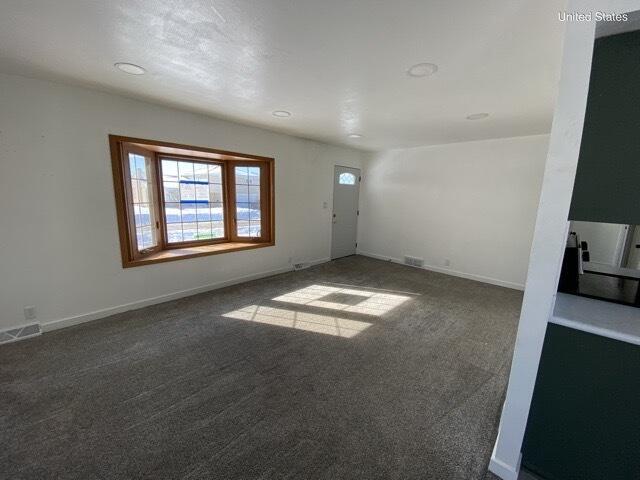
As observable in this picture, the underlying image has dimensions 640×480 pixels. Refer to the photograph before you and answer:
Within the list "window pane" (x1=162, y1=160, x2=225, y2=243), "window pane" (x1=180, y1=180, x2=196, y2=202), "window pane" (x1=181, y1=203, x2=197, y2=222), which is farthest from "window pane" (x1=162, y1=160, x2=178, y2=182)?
"window pane" (x1=181, y1=203, x2=197, y2=222)

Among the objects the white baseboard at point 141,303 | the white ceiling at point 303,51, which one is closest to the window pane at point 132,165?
the white ceiling at point 303,51

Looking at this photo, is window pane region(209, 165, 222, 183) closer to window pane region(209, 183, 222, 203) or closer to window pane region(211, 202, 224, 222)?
window pane region(209, 183, 222, 203)

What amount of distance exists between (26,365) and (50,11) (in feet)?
8.16

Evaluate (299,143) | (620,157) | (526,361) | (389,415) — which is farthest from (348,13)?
(299,143)

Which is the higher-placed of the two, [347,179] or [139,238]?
[347,179]

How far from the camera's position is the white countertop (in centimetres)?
112

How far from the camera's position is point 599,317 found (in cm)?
126

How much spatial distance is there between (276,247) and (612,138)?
394 centimetres

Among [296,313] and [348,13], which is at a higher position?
[348,13]

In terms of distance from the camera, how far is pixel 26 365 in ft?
6.72

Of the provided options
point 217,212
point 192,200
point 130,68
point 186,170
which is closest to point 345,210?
point 217,212

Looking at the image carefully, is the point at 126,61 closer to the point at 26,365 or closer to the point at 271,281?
the point at 26,365

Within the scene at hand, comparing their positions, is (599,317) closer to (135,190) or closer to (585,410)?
(585,410)

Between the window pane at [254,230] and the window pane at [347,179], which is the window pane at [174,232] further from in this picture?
the window pane at [347,179]
